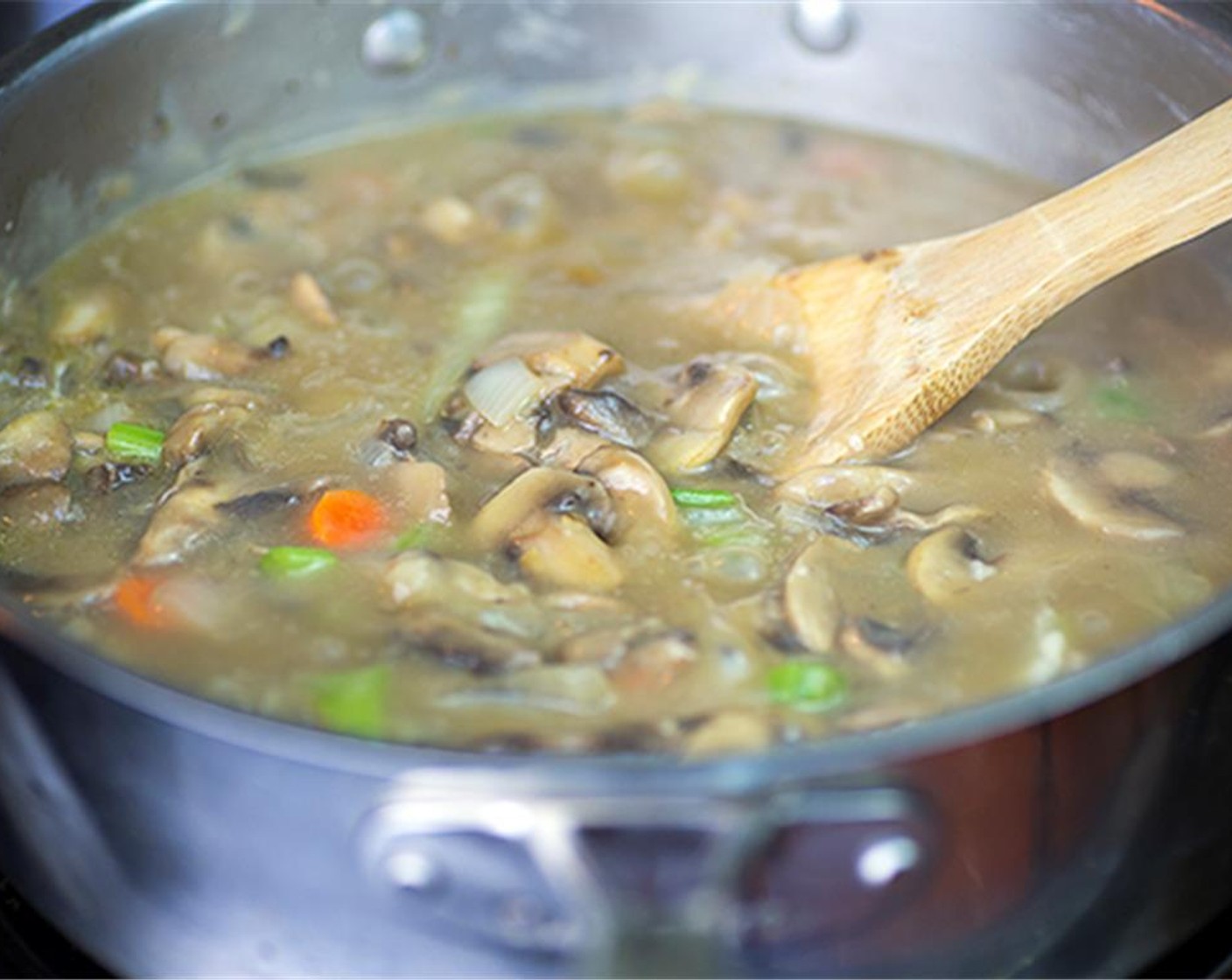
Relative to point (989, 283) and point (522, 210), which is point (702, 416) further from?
point (522, 210)

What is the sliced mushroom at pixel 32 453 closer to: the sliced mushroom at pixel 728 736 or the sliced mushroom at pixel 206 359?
the sliced mushroom at pixel 206 359

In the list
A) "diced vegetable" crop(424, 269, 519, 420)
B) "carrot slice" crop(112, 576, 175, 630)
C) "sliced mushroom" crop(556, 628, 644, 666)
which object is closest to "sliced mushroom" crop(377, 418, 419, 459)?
"diced vegetable" crop(424, 269, 519, 420)

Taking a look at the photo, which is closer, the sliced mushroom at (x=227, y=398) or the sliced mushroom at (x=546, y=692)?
the sliced mushroom at (x=546, y=692)

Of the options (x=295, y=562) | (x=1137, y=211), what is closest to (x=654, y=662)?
(x=295, y=562)

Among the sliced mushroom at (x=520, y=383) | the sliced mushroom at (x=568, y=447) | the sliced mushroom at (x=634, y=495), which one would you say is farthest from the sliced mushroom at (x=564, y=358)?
the sliced mushroom at (x=634, y=495)

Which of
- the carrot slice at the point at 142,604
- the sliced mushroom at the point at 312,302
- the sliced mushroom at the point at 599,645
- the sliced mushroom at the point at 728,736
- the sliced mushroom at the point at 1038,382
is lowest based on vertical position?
the sliced mushroom at the point at 728,736

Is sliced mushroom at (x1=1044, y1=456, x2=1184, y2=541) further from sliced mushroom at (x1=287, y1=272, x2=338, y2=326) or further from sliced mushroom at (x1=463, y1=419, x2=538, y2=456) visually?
sliced mushroom at (x1=287, y1=272, x2=338, y2=326)
